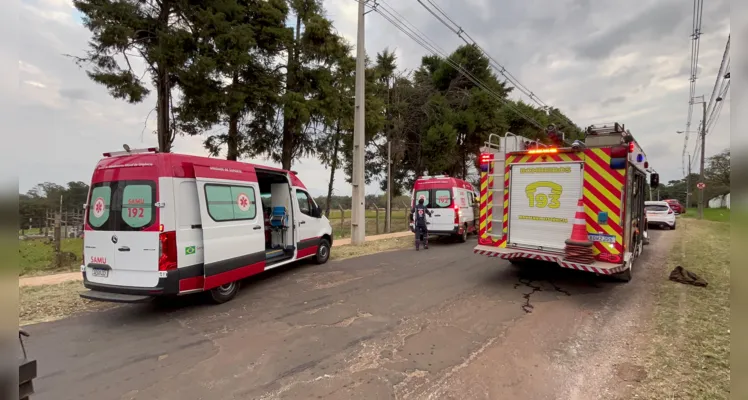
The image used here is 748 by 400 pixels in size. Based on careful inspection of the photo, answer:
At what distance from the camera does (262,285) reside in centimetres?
741

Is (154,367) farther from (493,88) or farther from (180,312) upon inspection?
(493,88)

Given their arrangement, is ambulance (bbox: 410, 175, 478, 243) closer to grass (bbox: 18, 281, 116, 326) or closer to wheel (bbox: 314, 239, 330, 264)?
wheel (bbox: 314, 239, 330, 264)

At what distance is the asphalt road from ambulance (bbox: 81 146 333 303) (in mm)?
568

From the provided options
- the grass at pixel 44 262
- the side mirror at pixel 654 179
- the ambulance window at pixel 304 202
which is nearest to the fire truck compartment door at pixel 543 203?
the side mirror at pixel 654 179

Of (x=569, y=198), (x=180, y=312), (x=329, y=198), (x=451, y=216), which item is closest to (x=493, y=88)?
(x=329, y=198)

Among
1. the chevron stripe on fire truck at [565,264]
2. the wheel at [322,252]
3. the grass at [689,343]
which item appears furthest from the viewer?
the wheel at [322,252]

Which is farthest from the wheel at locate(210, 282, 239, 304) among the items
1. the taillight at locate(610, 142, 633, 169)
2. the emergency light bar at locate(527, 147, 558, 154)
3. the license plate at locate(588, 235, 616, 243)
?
the taillight at locate(610, 142, 633, 169)

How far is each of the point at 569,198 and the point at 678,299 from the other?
2431 mm

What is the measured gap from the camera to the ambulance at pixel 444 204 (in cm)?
1311

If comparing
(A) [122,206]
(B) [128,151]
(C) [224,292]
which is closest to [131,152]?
(B) [128,151]

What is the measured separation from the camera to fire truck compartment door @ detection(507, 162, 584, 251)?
657 cm

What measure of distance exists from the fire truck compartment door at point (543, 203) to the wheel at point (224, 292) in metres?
5.39

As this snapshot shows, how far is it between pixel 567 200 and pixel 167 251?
22.2ft

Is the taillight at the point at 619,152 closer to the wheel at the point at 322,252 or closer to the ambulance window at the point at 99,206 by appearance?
the wheel at the point at 322,252
